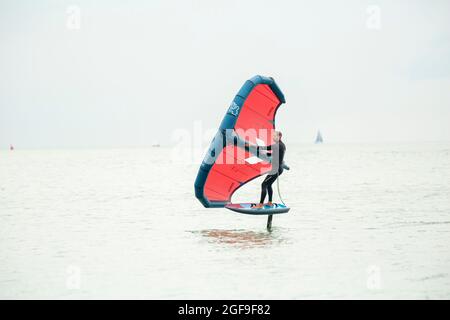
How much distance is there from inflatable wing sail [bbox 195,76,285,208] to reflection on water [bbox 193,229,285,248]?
0.99 metres

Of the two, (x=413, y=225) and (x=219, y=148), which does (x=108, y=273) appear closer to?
(x=219, y=148)

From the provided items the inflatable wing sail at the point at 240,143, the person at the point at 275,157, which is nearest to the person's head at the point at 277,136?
the person at the point at 275,157

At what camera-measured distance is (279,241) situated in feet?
58.0

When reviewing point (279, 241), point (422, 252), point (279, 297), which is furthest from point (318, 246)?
point (279, 297)

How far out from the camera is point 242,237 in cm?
1833

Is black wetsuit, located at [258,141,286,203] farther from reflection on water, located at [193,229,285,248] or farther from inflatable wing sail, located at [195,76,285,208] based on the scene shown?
reflection on water, located at [193,229,285,248]

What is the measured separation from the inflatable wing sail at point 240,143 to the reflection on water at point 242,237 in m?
0.99

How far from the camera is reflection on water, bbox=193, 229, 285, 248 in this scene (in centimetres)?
1717

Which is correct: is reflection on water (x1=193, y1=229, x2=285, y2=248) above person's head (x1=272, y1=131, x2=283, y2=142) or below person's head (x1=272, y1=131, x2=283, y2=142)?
below

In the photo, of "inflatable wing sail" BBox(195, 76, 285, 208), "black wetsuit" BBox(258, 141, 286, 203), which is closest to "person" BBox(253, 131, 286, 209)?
"black wetsuit" BBox(258, 141, 286, 203)

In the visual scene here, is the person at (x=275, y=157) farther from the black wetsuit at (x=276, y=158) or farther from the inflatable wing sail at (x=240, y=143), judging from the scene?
the inflatable wing sail at (x=240, y=143)

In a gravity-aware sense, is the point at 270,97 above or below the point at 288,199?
above

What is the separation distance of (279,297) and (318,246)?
17.3ft
